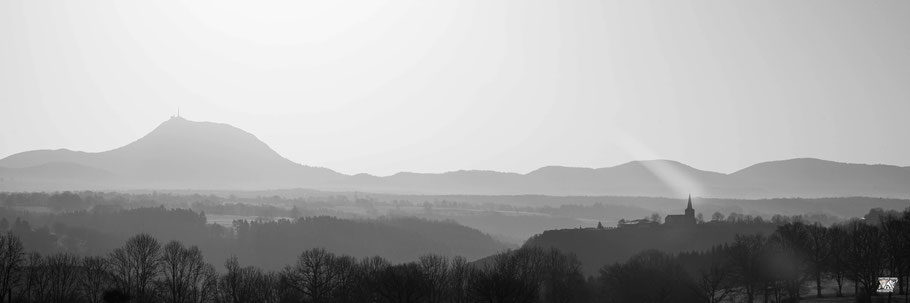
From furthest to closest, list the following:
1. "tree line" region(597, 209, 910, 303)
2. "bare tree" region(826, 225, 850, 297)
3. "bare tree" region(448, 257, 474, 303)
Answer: "bare tree" region(826, 225, 850, 297), "tree line" region(597, 209, 910, 303), "bare tree" region(448, 257, 474, 303)

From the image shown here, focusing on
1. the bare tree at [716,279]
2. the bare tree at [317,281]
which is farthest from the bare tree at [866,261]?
the bare tree at [317,281]

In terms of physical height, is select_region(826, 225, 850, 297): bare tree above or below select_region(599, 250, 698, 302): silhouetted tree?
above

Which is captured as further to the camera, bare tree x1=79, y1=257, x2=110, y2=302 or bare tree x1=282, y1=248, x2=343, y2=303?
bare tree x1=79, y1=257, x2=110, y2=302

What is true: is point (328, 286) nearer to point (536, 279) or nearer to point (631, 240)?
point (536, 279)

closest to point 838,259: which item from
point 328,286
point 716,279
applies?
point 716,279

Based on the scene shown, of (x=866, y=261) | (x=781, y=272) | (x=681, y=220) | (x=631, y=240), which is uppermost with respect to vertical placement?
(x=681, y=220)

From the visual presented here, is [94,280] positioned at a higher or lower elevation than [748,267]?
lower

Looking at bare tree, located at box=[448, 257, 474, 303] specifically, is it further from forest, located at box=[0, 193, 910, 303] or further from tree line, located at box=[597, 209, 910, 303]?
tree line, located at box=[597, 209, 910, 303]

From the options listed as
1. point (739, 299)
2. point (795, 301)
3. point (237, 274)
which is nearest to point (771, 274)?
point (739, 299)

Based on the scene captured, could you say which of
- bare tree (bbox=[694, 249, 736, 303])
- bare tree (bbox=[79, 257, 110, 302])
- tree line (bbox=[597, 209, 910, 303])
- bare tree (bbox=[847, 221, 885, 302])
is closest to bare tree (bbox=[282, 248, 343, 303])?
bare tree (bbox=[79, 257, 110, 302])

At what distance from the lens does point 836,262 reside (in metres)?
110

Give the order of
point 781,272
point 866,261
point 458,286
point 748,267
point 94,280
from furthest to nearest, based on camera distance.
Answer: point 748,267 → point 781,272 → point 94,280 → point 458,286 → point 866,261

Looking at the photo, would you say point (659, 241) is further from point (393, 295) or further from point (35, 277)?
point (35, 277)

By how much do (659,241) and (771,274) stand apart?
63.4 m
